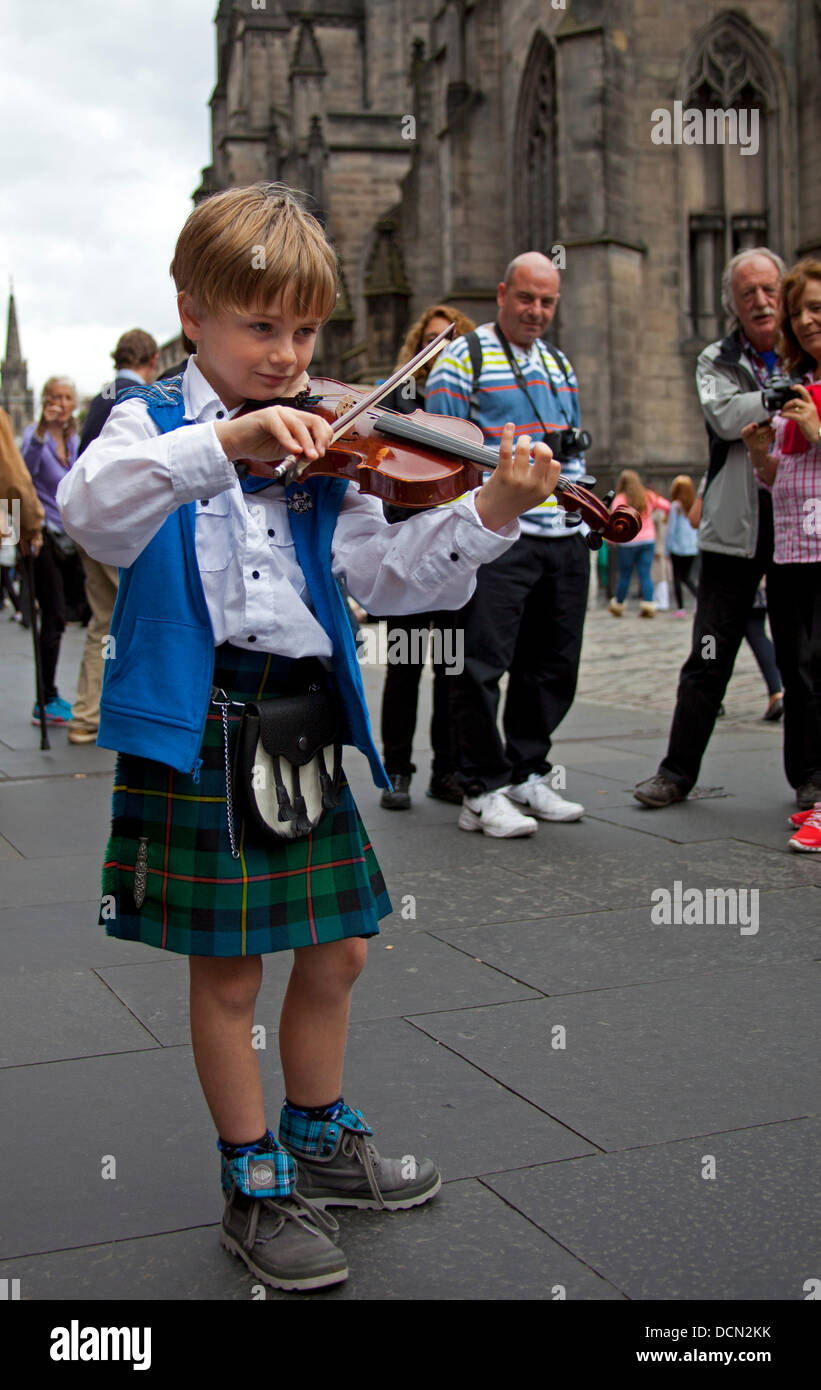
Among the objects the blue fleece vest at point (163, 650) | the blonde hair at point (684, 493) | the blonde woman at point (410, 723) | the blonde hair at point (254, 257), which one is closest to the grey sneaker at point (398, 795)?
the blonde woman at point (410, 723)

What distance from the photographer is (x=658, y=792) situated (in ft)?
20.8

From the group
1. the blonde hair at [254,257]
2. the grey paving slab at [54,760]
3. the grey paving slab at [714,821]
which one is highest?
the blonde hair at [254,257]

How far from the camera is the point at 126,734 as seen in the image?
2389 millimetres

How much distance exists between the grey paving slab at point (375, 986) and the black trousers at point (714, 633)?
2389 millimetres

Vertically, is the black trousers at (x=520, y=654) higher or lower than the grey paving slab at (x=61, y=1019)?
higher

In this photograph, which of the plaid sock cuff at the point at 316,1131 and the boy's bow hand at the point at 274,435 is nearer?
the boy's bow hand at the point at 274,435

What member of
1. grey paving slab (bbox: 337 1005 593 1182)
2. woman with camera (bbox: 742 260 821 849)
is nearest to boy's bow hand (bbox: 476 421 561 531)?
grey paving slab (bbox: 337 1005 593 1182)

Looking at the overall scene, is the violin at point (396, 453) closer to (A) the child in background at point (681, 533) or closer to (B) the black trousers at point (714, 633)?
(B) the black trousers at point (714, 633)

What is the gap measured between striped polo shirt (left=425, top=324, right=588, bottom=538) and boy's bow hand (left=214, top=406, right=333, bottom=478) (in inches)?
144

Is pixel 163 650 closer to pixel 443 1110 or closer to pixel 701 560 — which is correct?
pixel 443 1110

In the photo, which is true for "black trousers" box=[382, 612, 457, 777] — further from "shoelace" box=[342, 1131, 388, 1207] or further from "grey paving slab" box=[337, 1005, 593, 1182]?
"shoelace" box=[342, 1131, 388, 1207]

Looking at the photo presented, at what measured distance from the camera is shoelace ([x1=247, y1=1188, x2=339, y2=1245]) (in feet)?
8.02

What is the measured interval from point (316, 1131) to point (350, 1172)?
96 millimetres

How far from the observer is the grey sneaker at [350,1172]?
2658 millimetres
